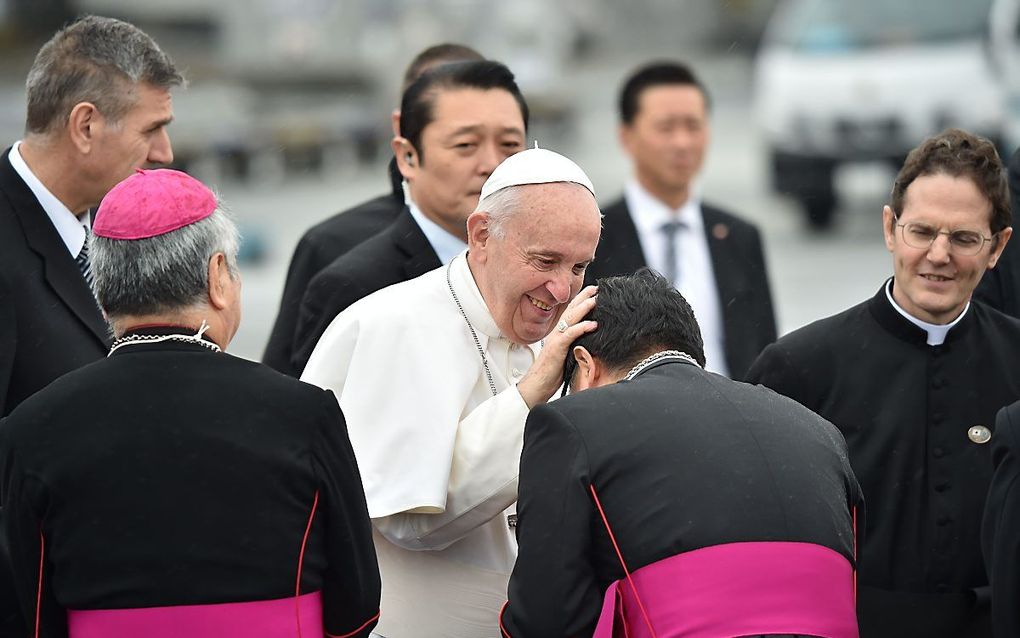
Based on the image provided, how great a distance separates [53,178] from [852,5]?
12317 millimetres

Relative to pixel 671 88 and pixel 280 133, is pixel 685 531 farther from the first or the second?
pixel 280 133

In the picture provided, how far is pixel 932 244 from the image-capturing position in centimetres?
398

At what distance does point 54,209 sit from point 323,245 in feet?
4.18

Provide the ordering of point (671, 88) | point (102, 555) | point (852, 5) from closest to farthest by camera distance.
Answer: point (102, 555)
point (671, 88)
point (852, 5)

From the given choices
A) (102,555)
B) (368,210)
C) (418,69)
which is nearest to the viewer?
(102,555)

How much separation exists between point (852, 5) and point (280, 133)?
11.8 meters

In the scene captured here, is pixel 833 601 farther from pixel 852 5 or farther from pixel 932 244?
pixel 852 5

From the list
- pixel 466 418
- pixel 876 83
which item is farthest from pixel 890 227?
pixel 876 83

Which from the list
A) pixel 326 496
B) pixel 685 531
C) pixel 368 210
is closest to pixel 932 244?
pixel 685 531

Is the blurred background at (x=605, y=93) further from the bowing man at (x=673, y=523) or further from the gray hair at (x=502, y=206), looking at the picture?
the bowing man at (x=673, y=523)

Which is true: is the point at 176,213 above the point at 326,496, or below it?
above

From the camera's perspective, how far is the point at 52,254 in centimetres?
403

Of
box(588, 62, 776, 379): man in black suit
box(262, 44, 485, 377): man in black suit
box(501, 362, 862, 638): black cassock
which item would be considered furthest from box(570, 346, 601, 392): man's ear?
box(588, 62, 776, 379): man in black suit

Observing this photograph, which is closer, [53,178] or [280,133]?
[53,178]
